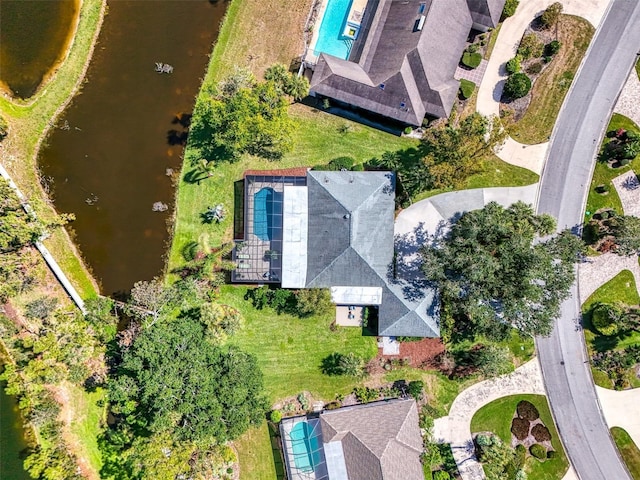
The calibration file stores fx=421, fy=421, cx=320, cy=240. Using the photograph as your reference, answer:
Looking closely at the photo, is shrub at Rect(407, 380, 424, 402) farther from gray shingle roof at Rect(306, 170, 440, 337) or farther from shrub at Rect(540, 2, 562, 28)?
shrub at Rect(540, 2, 562, 28)

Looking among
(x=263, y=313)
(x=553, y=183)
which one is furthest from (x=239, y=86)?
(x=553, y=183)

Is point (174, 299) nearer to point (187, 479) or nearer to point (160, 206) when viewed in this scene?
point (160, 206)

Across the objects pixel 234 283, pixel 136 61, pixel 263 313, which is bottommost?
pixel 263 313

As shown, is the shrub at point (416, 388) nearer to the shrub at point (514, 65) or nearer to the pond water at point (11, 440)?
the shrub at point (514, 65)

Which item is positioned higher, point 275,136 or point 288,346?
point 275,136

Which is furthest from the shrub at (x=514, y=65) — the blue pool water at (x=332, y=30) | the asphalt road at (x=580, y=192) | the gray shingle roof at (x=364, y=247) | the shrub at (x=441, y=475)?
the shrub at (x=441, y=475)

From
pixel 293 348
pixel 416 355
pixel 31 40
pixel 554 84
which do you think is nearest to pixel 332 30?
pixel 554 84

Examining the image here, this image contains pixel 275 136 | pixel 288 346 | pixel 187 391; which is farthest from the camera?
pixel 288 346

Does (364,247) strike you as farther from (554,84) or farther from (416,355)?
(554,84)
